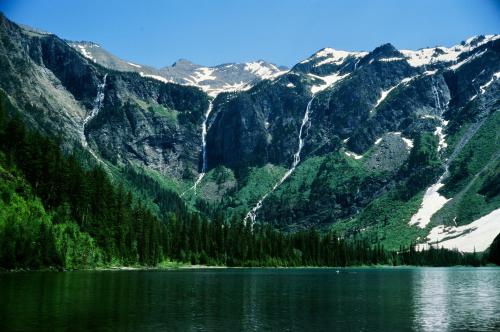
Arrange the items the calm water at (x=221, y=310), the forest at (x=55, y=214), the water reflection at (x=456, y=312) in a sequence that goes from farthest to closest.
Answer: the forest at (x=55, y=214) → the water reflection at (x=456, y=312) → the calm water at (x=221, y=310)

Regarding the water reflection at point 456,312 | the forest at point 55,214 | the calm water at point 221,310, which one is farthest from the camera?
the forest at point 55,214

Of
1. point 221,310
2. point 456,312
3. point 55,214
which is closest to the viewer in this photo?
point 456,312

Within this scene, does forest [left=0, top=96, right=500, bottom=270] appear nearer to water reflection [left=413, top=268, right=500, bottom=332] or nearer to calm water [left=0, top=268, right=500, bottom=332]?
calm water [left=0, top=268, right=500, bottom=332]

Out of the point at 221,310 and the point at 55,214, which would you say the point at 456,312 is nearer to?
the point at 221,310

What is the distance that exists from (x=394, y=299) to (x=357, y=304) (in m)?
11.6

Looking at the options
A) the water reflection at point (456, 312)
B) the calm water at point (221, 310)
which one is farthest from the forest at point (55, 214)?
the water reflection at point (456, 312)

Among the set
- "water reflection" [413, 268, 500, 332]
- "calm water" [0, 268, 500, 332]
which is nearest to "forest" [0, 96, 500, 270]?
"calm water" [0, 268, 500, 332]

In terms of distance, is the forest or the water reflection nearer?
the water reflection

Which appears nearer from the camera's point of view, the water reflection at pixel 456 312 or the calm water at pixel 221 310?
the calm water at pixel 221 310

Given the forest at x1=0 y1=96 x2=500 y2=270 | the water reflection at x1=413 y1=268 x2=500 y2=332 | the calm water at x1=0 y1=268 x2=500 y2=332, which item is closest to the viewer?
the calm water at x1=0 y1=268 x2=500 y2=332

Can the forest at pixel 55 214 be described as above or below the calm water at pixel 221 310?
above

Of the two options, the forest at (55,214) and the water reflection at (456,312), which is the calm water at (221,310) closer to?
the water reflection at (456,312)

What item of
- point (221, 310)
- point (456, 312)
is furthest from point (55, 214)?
point (456, 312)

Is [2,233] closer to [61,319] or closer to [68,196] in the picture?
[68,196]
